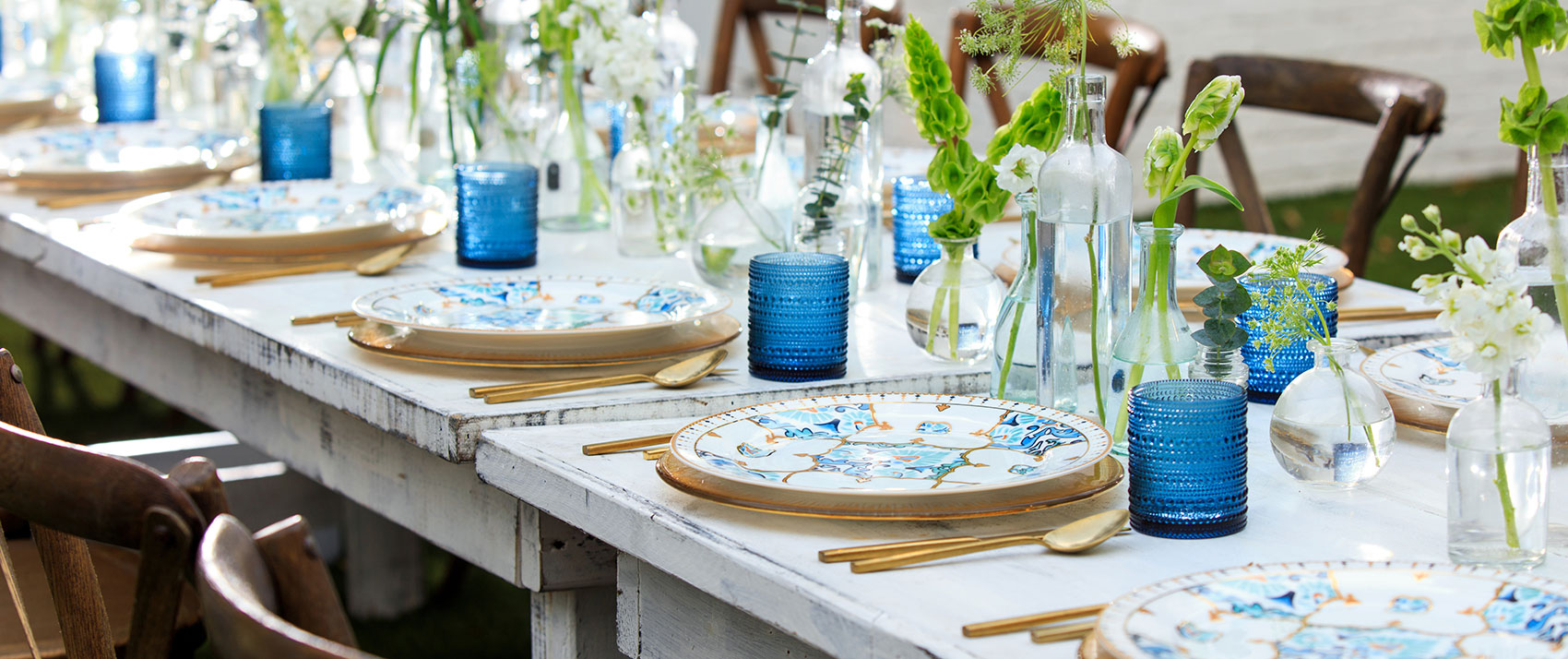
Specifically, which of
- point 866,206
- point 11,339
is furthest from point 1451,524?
point 11,339

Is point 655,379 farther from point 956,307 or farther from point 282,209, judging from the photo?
point 282,209

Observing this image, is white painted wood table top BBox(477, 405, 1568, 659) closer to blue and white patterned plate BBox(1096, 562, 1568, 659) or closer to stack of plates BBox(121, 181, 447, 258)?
blue and white patterned plate BBox(1096, 562, 1568, 659)

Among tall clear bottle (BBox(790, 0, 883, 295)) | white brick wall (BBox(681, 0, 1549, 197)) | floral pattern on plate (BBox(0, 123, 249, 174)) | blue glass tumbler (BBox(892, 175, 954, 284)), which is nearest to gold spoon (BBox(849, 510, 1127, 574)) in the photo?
tall clear bottle (BBox(790, 0, 883, 295))

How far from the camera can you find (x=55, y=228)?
5.66 ft

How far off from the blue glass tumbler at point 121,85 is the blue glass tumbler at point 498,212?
123 cm

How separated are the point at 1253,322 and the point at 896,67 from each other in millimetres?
468

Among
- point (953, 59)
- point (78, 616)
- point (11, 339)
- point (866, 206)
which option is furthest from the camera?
point (11, 339)

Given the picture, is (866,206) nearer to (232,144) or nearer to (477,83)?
(477,83)

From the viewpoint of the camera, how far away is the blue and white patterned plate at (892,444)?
854 mm

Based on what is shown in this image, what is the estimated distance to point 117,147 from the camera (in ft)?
7.06

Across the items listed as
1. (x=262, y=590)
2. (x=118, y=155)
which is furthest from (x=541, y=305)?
(x=118, y=155)

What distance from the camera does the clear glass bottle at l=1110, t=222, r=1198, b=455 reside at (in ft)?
3.00

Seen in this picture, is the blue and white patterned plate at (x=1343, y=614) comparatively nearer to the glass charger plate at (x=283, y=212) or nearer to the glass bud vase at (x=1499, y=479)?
the glass bud vase at (x=1499, y=479)

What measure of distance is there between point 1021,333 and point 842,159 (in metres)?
0.38
